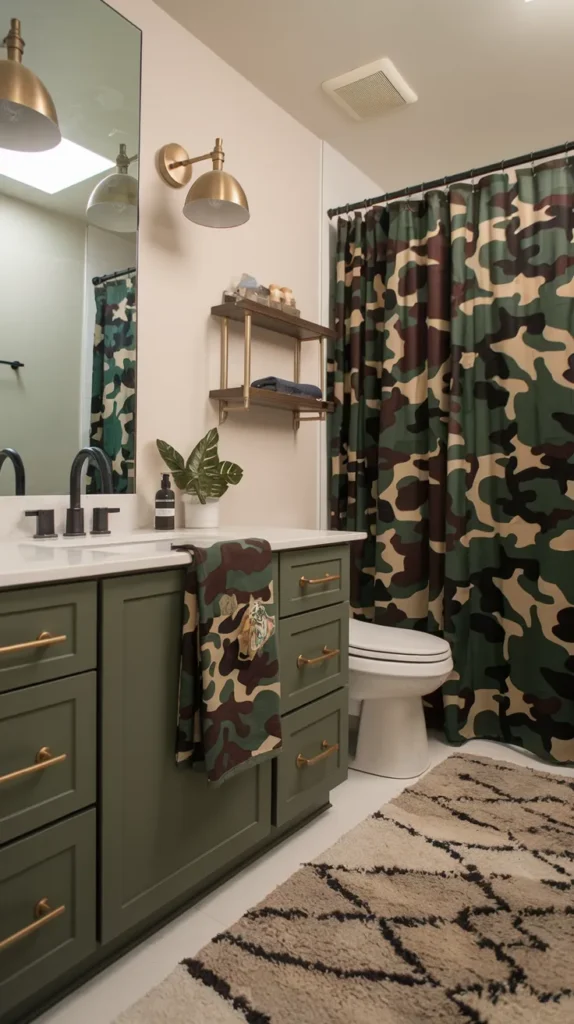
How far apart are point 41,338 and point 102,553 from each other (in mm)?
706

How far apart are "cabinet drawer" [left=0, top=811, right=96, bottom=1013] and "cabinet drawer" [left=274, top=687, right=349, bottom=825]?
0.59m

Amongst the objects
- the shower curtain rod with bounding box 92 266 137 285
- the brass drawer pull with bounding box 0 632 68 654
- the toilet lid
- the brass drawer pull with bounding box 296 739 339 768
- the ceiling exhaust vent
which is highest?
the ceiling exhaust vent

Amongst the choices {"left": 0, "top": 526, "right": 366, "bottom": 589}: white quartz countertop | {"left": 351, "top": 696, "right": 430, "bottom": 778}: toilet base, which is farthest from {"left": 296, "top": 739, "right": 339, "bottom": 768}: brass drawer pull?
{"left": 0, "top": 526, "right": 366, "bottom": 589}: white quartz countertop

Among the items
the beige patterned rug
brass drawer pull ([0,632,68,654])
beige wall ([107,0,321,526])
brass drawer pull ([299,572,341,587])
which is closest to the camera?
brass drawer pull ([0,632,68,654])

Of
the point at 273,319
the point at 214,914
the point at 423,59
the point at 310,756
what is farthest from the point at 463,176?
the point at 214,914

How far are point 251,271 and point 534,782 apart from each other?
2091 mm

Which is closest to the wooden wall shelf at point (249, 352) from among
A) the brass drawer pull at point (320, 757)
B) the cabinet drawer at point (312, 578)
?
the cabinet drawer at point (312, 578)

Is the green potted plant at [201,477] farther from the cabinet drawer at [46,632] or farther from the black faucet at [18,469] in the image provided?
the cabinet drawer at [46,632]

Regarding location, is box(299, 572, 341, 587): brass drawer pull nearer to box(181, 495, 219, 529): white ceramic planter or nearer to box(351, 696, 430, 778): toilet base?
box(181, 495, 219, 529): white ceramic planter

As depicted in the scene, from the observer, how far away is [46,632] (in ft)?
3.56

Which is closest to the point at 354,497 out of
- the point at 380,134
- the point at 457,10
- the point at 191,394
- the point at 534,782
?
the point at 191,394

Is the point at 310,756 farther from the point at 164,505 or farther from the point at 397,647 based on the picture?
the point at 164,505

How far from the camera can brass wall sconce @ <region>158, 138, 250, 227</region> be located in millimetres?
1847

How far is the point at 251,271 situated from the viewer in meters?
2.39
